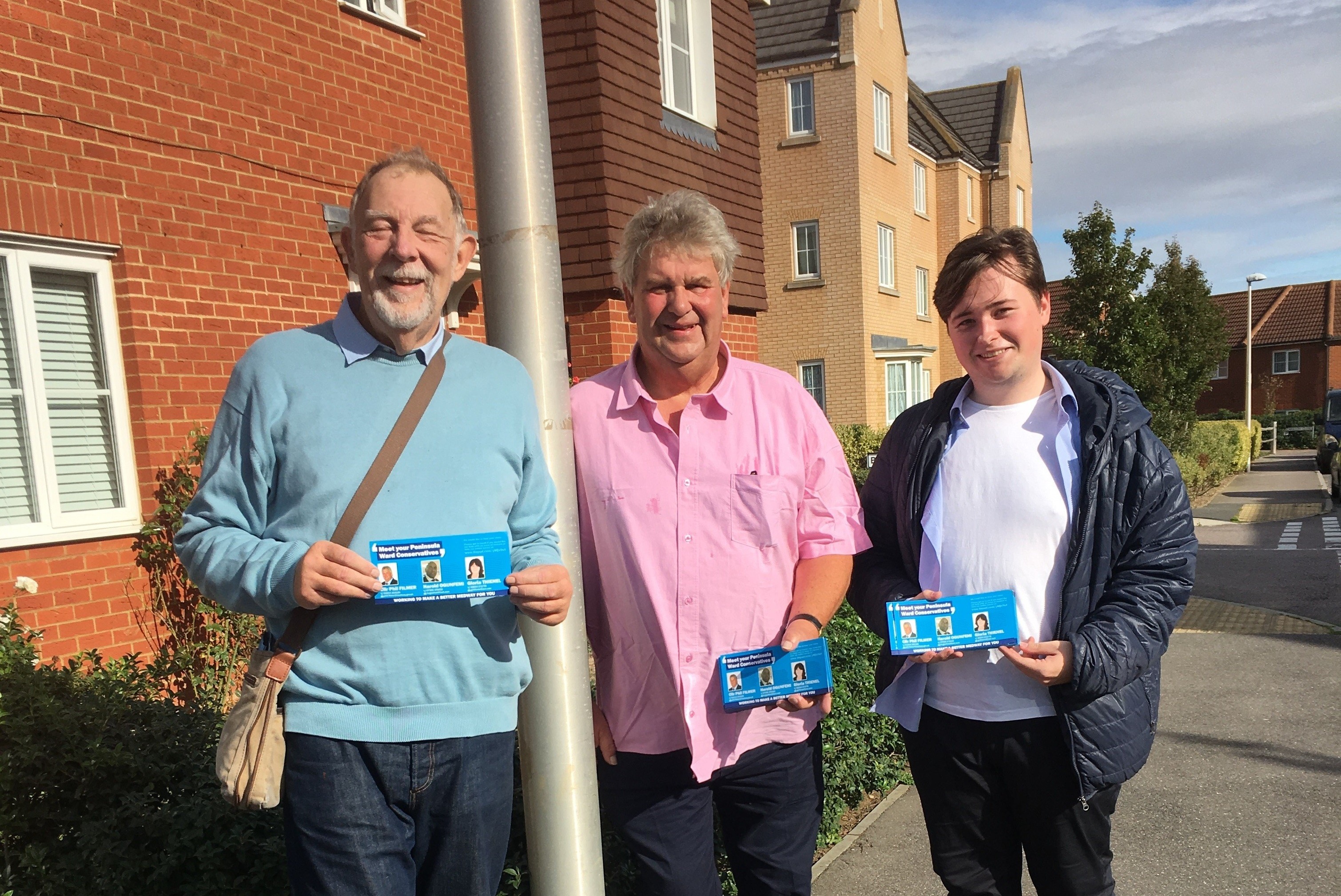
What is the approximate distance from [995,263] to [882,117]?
22.7 meters

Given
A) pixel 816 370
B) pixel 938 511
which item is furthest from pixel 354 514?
pixel 816 370

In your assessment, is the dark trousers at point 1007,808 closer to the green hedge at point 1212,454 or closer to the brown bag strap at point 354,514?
the brown bag strap at point 354,514

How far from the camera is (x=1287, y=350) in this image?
1916 inches

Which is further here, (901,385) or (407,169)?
(901,385)

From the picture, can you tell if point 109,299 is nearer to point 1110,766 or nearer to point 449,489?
point 449,489

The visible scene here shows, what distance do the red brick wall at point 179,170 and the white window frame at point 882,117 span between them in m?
18.2

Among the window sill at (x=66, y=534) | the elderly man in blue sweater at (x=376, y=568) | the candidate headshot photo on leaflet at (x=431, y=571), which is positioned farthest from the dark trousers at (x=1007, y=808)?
the window sill at (x=66, y=534)

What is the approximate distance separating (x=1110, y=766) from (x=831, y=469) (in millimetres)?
966

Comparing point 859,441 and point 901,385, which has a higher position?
point 901,385

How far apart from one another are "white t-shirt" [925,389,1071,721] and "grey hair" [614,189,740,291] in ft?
2.63

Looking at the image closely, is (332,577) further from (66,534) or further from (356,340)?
(66,534)

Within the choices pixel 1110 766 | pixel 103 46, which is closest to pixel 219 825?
pixel 1110 766

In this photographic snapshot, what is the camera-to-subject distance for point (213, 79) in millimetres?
5684

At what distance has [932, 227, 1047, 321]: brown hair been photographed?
2455mm
